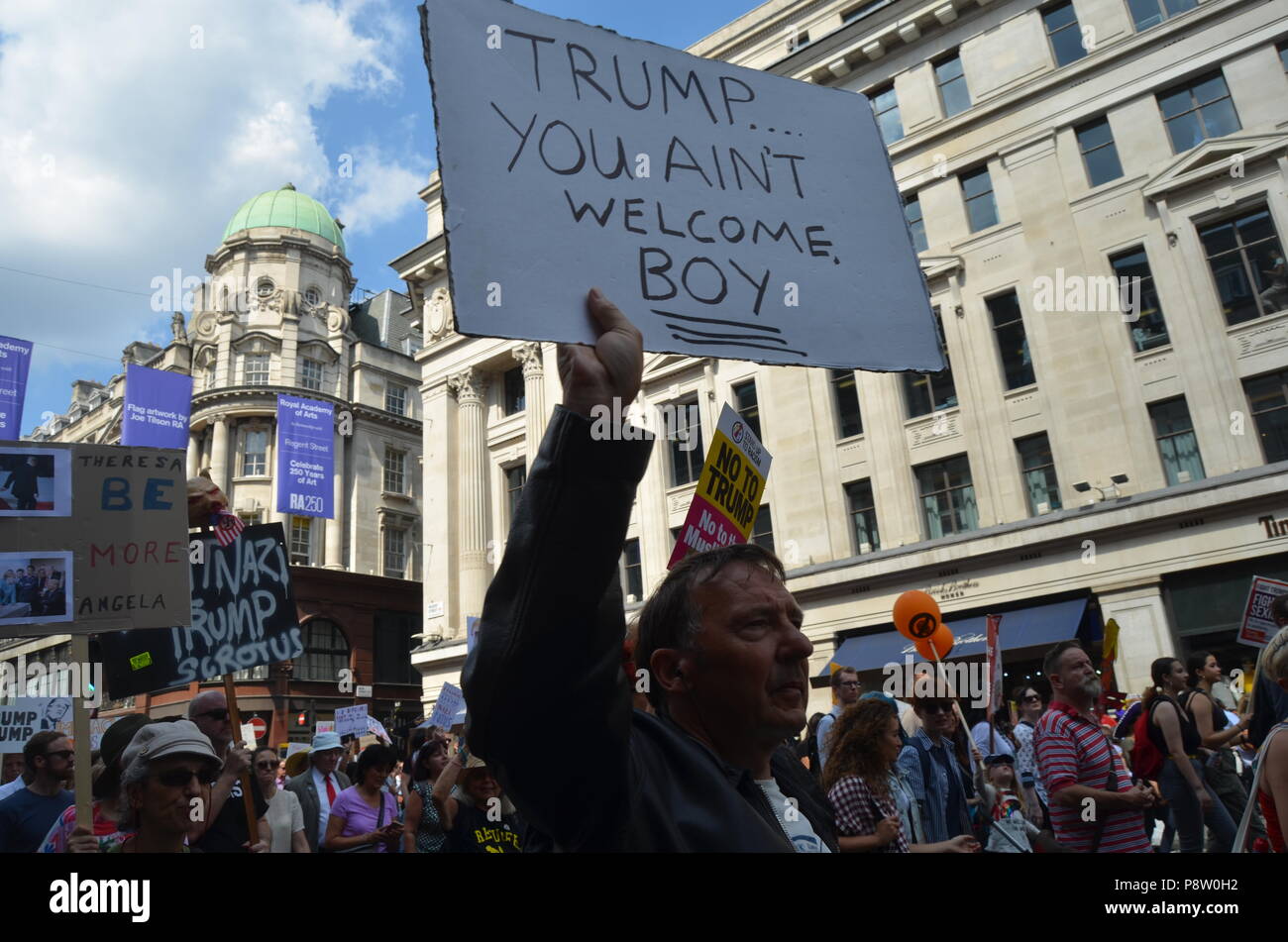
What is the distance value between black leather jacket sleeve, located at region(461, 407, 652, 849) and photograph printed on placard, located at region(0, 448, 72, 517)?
478cm

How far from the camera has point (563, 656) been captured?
1266 millimetres

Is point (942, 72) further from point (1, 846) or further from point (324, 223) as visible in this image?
point (324, 223)

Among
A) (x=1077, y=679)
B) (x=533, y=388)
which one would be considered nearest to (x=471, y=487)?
(x=533, y=388)

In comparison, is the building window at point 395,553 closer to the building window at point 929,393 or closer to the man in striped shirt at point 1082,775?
the building window at point 929,393

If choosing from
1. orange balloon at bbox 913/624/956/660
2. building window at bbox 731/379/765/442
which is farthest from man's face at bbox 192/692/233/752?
building window at bbox 731/379/765/442

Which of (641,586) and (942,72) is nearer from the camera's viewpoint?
(942,72)

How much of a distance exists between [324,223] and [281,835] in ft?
151

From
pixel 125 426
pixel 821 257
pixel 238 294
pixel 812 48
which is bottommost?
pixel 821 257

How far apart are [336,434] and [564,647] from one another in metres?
46.4

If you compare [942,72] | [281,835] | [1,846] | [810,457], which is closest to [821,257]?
[1,846]

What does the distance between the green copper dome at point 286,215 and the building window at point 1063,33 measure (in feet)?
120

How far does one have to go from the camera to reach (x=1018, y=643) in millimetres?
19375

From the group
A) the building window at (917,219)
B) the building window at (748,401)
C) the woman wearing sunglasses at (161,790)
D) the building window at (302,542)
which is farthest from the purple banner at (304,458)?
the woman wearing sunglasses at (161,790)

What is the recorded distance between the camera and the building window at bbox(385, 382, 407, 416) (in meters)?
48.8
